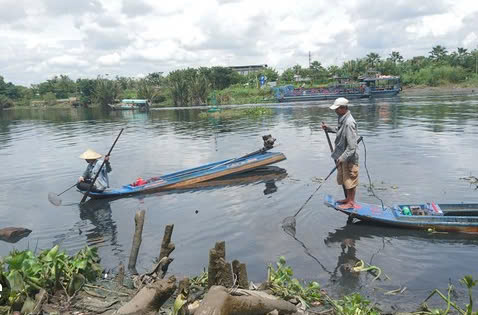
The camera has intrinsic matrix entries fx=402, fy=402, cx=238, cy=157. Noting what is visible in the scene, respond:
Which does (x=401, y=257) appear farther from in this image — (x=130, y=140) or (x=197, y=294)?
(x=130, y=140)

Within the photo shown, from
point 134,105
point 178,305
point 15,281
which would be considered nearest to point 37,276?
point 15,281

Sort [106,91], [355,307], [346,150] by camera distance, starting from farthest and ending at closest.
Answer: [106,91], [346,150], [355,307]

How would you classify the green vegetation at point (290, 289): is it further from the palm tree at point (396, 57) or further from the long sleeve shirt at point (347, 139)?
the palm tree at point (396, 57)

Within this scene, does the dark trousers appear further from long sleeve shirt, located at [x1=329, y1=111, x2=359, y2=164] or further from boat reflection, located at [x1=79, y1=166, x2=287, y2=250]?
long sleeve shirt, located at [x1=329, y1=111, x2=359, y2=164]

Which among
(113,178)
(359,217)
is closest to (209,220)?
(359,217)

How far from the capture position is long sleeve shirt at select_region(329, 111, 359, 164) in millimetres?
7762

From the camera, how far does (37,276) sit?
5.26 m

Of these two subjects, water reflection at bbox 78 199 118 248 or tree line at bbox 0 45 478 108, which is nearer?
water reflection at bbox 78 199 118 248

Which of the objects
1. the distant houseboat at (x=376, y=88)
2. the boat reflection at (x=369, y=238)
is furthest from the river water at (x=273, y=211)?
the distant houseboat at (x=376, y=88)

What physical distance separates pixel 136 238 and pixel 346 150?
421cm

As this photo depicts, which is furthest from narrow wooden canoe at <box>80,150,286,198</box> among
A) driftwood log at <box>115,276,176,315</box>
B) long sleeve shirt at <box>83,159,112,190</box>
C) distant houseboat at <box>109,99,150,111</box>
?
distant houseboat at <box>109,99,150,111</box>

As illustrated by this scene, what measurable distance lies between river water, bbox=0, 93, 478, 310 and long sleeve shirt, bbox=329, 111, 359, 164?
1.56 metres

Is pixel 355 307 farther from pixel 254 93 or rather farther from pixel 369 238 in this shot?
pixel 254 93

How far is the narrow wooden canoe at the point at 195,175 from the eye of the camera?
11.5 m
